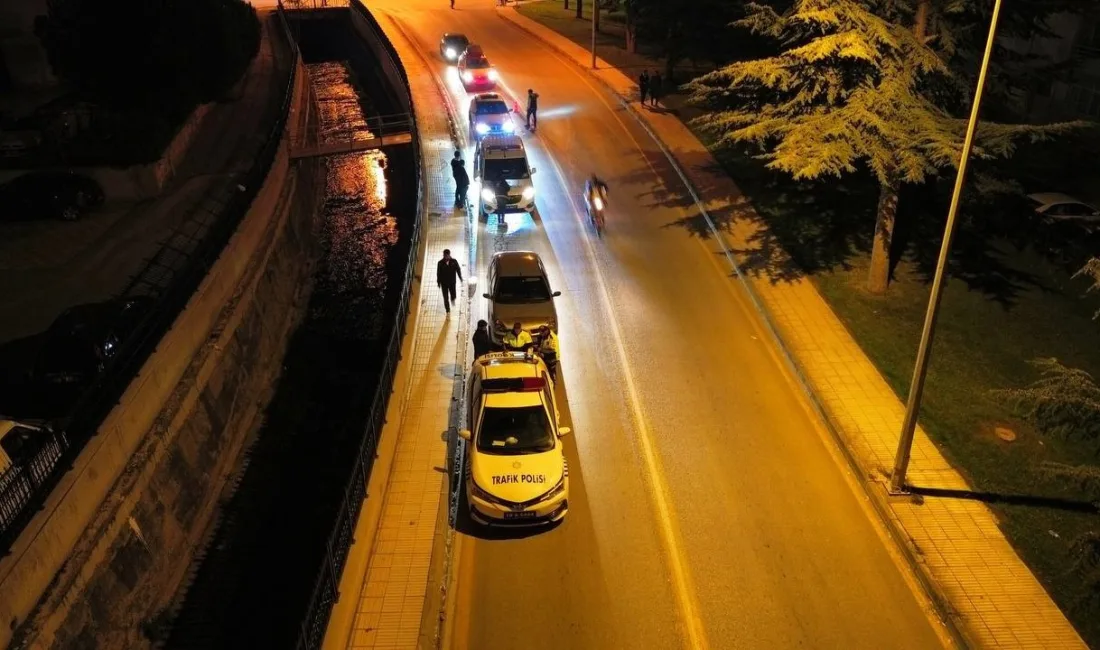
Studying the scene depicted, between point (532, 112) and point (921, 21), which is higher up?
point (921, 21)

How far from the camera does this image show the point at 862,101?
16562 millimetres

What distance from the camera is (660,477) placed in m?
13.5

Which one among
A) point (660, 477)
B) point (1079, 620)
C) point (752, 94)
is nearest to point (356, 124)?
point (752, 94)

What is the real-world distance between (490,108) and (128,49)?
14201 millimetres

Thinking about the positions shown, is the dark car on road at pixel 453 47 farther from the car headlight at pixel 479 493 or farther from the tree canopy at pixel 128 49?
the car headlight at pixel 479 493

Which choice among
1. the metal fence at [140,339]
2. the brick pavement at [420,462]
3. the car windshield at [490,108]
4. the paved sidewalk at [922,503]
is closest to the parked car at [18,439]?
the metal fence at [140,339]

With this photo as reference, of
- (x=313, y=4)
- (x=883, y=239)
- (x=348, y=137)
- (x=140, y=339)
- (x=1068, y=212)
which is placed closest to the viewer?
(x=140, y=339)

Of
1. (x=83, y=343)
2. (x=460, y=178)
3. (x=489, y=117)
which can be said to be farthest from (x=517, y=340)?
(x=489, y=117)

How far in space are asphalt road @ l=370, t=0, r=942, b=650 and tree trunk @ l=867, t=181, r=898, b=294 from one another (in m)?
3.60

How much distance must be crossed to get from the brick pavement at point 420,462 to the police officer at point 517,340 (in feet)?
4.36

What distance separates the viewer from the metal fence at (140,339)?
10828 millimetres

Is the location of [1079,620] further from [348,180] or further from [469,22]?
[469,22]

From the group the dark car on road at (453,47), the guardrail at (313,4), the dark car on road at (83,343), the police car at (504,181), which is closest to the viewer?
the dark car on road at (83,343)

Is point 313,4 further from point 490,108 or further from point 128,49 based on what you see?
point 490,108
